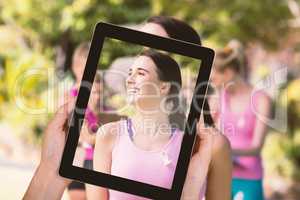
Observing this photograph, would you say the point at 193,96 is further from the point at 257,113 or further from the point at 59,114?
the point at 257,113

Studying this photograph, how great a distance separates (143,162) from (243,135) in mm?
1966

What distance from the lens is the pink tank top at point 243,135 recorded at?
282 centimetres

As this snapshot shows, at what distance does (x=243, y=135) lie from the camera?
9.96 ft

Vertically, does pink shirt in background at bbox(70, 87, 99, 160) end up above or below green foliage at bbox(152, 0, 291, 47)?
below

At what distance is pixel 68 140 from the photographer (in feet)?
3.59

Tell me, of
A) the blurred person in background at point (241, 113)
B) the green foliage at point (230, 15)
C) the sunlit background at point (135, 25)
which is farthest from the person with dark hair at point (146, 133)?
the green foliage at point (230, 15)

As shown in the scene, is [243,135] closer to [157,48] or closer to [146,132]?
[146,132]

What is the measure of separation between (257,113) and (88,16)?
4831 millimetres

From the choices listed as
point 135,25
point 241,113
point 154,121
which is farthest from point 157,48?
point 135,25

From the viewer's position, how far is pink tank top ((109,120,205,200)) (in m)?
1.09

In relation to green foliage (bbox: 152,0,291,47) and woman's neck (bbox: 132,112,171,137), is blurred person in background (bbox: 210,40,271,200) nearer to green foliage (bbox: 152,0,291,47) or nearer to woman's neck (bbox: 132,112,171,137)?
woman's neck (bbox: 132,112,171,137)

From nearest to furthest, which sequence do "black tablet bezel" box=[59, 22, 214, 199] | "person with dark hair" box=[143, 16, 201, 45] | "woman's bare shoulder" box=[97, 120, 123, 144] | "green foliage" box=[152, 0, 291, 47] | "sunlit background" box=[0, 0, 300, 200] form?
"black tablet bezel" box=[59, 22, 214, 199]
"woman's bare shoulder" box=[97, 120, 123, 144]
"person with dark hair" box=[143, 16, 201, 45]
"sunlit background" box=[0, 0, 300, 200]
"green foliage" box=[152, 0, 291, 47]

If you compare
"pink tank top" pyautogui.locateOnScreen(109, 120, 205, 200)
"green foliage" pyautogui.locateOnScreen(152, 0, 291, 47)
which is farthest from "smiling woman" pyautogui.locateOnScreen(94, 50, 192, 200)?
"green foliage" pyautogui.locateOnScreen(152, 0, 291, 47)

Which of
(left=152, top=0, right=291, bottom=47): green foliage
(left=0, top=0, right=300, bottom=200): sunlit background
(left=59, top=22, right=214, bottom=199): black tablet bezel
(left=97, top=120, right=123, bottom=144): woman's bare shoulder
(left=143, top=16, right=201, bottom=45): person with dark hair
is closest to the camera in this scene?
Result: (left=59, top=22, right=214, bottom=199): black tablet bezel
